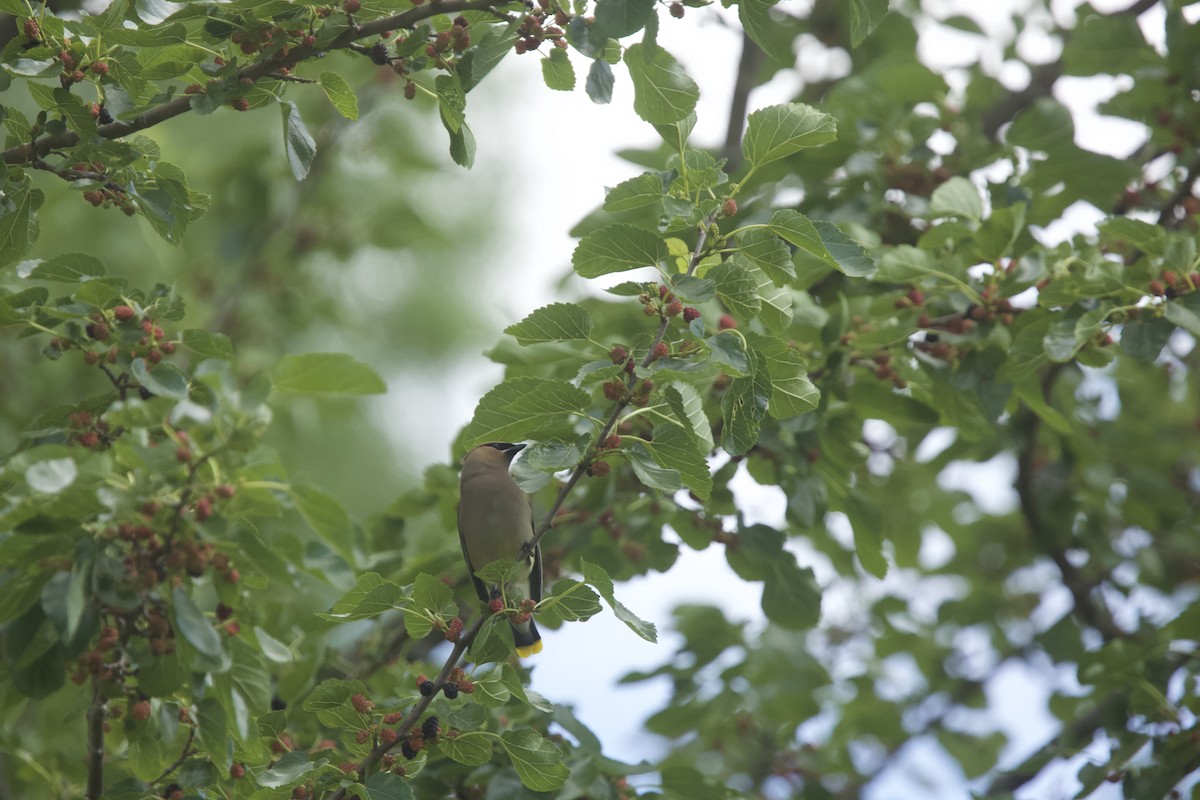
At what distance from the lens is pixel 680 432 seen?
2.74 m

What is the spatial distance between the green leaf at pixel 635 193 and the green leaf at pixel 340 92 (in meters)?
0.71

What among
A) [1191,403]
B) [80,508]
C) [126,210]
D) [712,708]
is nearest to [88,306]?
[126,210]

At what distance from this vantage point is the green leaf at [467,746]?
111 inches

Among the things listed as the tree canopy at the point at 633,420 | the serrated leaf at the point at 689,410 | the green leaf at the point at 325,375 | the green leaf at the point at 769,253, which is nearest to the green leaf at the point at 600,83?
the tree canopy at the point at 633,420

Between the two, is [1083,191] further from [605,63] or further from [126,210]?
[126,210]

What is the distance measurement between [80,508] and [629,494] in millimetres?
1732

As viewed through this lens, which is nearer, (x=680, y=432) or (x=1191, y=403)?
(x=680, y=432)

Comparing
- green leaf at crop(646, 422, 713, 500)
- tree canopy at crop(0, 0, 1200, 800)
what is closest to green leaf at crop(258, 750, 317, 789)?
tree canopy at crop(0, 0, 1200, 800)

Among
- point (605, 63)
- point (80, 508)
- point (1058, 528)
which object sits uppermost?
point (1058, 528)

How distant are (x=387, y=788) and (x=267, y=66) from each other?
1.74m

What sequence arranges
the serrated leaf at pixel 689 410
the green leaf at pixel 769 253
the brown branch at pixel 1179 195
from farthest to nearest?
the brown branch at pixel 1179 195, the green leaf at pixel 769 253, the serrated leaf at pixel 689 410

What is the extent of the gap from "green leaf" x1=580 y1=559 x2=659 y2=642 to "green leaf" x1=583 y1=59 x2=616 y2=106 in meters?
1.10

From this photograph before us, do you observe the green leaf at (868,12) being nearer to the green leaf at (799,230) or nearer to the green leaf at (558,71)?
the green leaf at (799,230)

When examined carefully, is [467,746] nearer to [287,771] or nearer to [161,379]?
[287,771]
